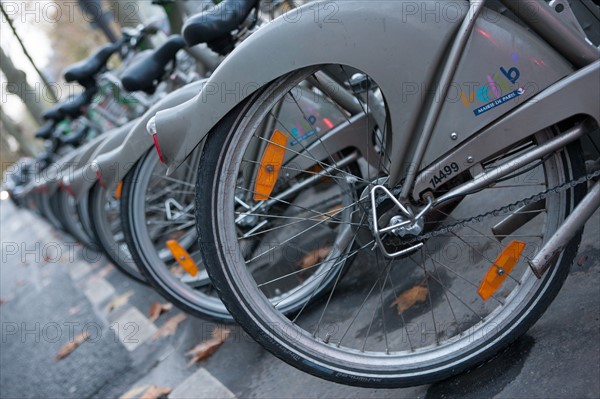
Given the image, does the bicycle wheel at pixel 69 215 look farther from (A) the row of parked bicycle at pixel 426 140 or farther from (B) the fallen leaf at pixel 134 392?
(A) the row of parked bicycle at pixel 426 140

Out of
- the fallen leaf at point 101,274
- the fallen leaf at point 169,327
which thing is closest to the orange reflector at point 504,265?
the fallen leaf at point 169,327

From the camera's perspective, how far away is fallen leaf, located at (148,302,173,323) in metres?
4.16

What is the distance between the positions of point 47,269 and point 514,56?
7.31m

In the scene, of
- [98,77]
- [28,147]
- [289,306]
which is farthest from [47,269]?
[28,147]

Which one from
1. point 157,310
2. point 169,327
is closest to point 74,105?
point 157,310

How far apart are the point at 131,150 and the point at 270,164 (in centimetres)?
114

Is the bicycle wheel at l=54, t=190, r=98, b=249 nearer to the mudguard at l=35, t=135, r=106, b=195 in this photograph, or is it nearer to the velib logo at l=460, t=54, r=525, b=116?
the mudguard at l=35, t=135, r=106, b=195

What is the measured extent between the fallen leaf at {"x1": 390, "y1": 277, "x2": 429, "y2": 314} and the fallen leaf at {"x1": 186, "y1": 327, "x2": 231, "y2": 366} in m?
0.93

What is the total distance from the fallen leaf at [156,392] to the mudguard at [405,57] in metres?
1.60

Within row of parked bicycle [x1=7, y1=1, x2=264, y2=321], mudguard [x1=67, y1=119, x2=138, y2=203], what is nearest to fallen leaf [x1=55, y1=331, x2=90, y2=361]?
row of parked bicycle [x1=7, y1=1, x2=264, y2=321]

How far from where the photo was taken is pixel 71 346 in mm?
4312

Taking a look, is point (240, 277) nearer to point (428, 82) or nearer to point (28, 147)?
point (428, 82)

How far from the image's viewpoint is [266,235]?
11.6 ft

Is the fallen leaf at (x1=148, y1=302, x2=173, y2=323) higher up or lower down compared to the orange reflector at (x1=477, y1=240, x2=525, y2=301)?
lower down
